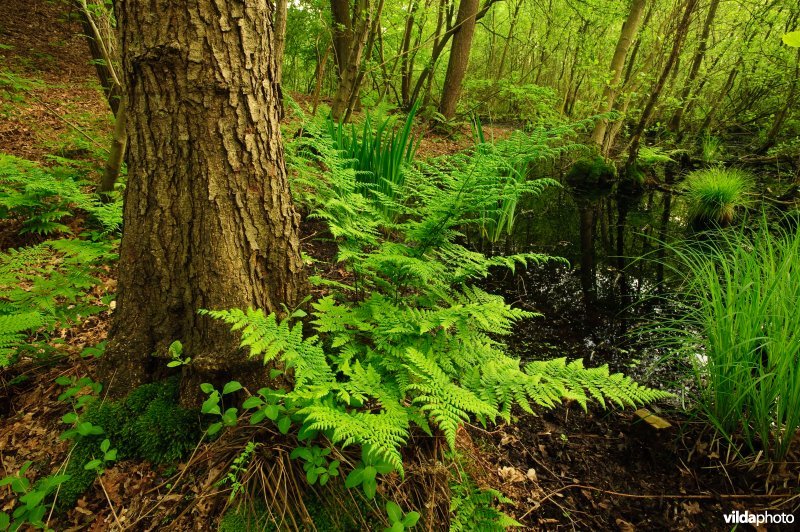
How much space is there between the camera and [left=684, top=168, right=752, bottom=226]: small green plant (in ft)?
17.1

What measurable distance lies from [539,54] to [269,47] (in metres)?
17.2

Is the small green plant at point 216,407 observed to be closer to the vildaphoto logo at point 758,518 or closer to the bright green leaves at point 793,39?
the bright green leaves at point 793,39

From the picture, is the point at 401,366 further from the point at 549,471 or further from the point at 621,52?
the point at 621,52

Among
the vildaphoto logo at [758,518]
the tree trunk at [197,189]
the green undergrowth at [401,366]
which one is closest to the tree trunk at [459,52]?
the green undergrowth at [401,366]

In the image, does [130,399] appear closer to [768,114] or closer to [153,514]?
[153,514]

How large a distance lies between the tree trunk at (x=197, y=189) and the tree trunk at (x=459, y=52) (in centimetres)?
772

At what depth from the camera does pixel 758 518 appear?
1598 mm

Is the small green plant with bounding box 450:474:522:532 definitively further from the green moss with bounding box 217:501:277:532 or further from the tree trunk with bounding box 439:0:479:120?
the tree trunk with bounding box 439:0:479:120

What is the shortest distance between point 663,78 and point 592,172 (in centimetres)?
183

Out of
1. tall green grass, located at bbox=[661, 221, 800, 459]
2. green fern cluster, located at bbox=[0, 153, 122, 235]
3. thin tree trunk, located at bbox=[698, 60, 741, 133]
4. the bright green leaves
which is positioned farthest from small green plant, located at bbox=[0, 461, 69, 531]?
thin tree trunk, located at bbox=[698, 60, 741, 133]

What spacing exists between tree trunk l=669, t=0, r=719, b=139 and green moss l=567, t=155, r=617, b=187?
2210 millimetres

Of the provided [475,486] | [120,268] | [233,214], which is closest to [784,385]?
[475,486]

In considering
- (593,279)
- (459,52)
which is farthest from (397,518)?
(459,52)

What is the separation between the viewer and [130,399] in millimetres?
1377
